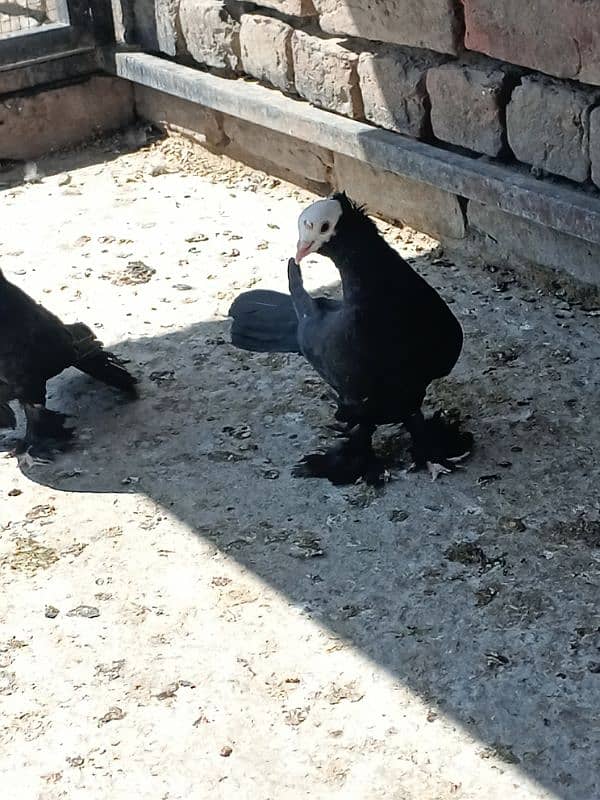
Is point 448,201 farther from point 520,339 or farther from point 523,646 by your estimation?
point 523,646

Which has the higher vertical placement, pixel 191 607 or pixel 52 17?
pixel 52 17

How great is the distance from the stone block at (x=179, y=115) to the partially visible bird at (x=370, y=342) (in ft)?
9.09

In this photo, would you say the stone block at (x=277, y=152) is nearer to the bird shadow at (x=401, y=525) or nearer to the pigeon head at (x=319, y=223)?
the bird shadow at (x=401, y=525)

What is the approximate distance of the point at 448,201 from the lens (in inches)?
205

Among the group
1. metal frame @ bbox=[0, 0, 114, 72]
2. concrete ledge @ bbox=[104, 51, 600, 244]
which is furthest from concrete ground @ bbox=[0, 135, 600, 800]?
metal frame @ bbox=[0, 0, 114, 72]

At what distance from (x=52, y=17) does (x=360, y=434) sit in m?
4.02

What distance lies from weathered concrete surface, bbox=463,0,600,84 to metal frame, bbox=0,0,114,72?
2.82 metres

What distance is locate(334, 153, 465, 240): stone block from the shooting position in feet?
Answer: 17.2

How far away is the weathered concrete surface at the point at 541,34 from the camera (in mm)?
4141

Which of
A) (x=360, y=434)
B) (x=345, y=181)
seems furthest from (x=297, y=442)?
(x=345, y=181)

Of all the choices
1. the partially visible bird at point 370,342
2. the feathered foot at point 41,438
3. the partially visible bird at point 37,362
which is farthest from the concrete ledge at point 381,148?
the feathered foot at point 41,438

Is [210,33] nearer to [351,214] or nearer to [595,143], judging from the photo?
[595,143]

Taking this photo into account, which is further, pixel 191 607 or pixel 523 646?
pixel 191 607

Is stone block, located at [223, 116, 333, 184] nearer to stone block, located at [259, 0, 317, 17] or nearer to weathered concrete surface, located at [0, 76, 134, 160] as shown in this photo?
stone block, located at [259, 0, 317, 17]
